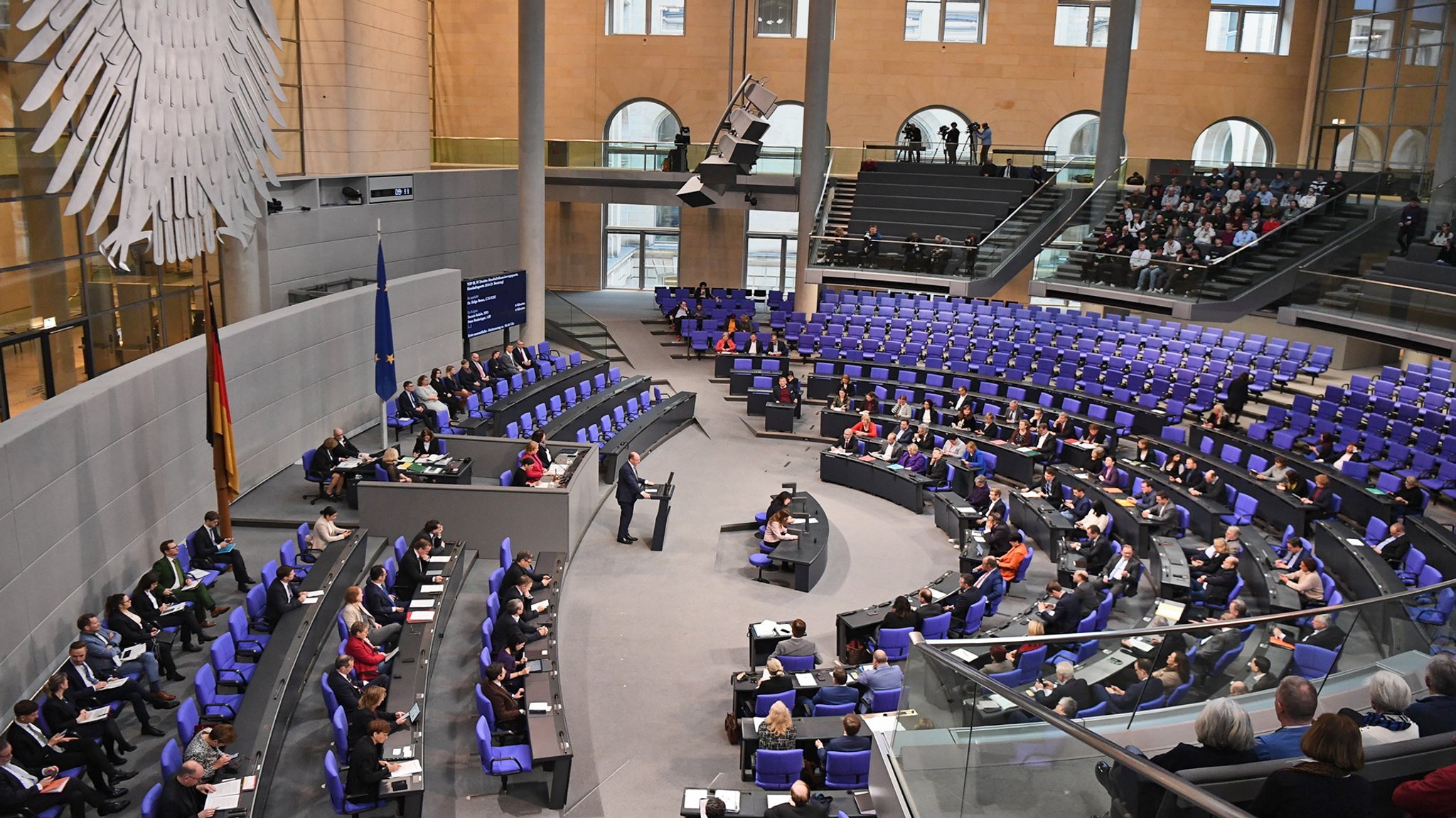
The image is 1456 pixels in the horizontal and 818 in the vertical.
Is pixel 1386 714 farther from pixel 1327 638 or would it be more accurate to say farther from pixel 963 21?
pixel 963 21

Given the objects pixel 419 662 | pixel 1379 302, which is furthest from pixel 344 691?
pixel 1379 302

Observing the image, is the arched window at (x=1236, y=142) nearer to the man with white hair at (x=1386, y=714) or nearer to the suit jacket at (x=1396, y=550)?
the suit jacket at (x=1396, y=550)

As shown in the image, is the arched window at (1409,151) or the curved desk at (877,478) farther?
the arched window at (1409,151)

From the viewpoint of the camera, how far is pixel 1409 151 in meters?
27.9

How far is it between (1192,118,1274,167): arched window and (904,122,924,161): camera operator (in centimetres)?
927

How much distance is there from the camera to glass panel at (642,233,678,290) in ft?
118

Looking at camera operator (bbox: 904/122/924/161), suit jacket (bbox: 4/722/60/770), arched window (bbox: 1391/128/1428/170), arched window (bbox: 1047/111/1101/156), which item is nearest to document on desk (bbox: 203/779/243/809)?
suit jacket (bbox: 4/722/60/770)

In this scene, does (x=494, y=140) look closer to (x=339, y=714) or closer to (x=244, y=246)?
(x=244, y=246)

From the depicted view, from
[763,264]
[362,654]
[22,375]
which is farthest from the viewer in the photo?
[763,264]

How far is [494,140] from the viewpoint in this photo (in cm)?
2906

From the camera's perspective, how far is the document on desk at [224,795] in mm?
7945

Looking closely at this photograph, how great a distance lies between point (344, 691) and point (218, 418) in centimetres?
438

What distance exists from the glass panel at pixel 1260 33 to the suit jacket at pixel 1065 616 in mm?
27523

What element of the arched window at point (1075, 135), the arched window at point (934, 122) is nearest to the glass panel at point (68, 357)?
the arched window at point (934, 122)
